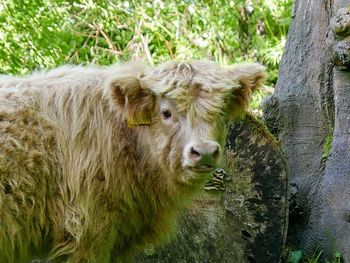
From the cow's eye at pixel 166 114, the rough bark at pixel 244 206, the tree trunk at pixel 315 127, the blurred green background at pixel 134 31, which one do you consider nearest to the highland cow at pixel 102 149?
the cow's eye at pixel 166 114

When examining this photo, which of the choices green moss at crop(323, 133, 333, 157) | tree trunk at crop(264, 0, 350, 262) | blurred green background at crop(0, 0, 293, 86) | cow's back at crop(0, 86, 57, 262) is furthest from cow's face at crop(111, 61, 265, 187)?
blurred green background at crop(0, 0, 293, 86)

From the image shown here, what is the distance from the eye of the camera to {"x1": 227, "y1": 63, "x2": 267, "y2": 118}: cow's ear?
4699 millimetres

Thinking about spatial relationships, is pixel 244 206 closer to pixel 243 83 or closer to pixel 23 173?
pixel 243 83

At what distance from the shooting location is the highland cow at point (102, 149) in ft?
14.7

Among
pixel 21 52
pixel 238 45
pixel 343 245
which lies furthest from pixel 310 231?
pixel 238 45

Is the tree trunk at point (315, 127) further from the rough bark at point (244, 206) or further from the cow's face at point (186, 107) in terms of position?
the cow's face at point (186, 107)

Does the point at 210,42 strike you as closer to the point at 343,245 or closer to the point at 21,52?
the point at 21,52

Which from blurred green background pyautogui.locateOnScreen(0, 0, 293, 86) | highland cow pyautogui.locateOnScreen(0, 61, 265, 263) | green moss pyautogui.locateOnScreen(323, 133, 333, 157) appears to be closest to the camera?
highland cow pyautogui.locateOnScreen(0, 61, 265, 263)

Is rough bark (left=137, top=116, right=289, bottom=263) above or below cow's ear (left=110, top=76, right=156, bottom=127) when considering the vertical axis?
below

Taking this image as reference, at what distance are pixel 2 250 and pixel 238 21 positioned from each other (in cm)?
707

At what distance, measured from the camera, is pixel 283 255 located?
5410 mm

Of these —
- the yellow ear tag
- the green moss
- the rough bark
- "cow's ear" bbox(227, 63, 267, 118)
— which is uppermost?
"cow's ear" bbox(227, 63, 267, 118)

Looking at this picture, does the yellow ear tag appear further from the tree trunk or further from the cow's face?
the tree trunk

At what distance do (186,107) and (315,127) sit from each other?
188cm
